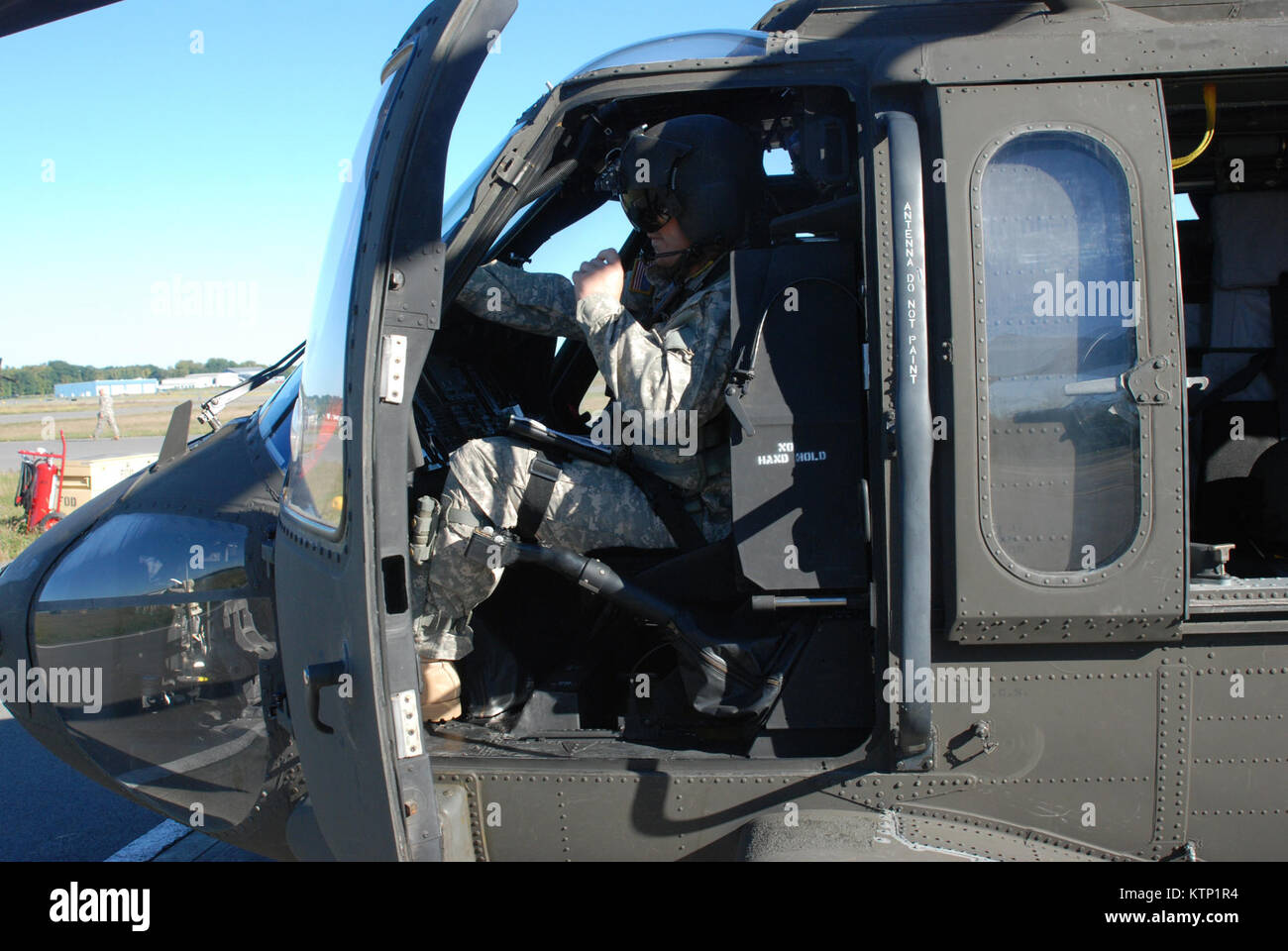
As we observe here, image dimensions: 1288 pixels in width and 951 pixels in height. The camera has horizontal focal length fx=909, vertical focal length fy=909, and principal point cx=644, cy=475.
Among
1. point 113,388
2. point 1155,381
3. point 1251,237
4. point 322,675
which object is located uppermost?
point 113,388

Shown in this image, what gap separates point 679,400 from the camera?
268 cm

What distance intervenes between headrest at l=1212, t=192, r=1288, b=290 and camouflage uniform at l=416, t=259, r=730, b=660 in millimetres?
2185

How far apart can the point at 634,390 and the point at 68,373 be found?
10312 centimetres

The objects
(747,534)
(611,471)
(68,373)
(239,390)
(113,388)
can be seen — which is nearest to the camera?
(747,534)

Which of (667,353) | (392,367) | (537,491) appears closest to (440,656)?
(537,491)

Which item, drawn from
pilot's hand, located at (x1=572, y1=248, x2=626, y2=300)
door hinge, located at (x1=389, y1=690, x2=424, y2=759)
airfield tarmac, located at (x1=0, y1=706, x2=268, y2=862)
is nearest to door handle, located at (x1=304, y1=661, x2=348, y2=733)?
door hinge, located at (x1=389, y1=690, x2=424, y2=759)

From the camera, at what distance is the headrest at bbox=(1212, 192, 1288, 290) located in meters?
3.65

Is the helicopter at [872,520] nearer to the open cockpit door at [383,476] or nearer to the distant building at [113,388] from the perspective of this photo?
the open cockpit door at [383,476]

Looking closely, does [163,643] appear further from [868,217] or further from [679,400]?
[868,217]

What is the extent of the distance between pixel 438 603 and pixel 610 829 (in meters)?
0.87

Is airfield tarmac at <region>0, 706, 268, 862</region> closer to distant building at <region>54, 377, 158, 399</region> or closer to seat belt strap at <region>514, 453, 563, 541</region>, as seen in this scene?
seat belt strap at <region>514, 453, 563, 541</region>

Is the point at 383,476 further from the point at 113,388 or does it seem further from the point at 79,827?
the point at 113,388

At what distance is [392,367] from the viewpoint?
228cm
